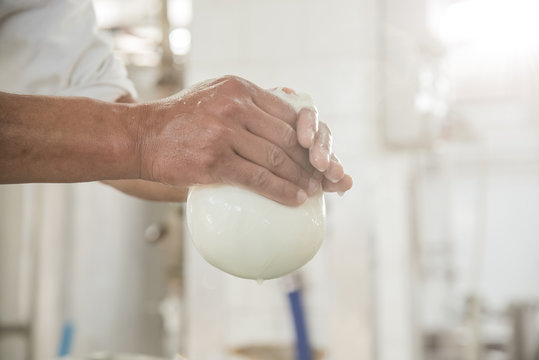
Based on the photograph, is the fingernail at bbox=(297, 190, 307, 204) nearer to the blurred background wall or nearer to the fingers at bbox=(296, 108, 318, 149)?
the fingers at bbox=(296, 108, 318, 149)

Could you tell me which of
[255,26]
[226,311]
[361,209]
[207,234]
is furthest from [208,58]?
[207,234]

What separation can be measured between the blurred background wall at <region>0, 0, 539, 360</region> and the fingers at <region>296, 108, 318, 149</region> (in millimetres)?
883

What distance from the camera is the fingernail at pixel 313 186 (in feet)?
1.93

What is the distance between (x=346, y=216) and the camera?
56.4 inches

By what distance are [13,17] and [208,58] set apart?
2.86ft

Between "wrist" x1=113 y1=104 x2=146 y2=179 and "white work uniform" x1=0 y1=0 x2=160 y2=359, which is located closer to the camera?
"wrist" x1=113 y1=104 x2=146 y2=179

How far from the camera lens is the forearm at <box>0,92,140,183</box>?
49 cm

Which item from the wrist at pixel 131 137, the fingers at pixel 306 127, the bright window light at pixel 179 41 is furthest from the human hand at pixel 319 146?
the bright window light at pixel 179 41

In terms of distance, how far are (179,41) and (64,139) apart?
1714 mm

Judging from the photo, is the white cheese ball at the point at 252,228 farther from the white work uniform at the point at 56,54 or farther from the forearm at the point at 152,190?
the white work uniform at the point at 56,54

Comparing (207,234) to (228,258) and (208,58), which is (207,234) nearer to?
(228,258)

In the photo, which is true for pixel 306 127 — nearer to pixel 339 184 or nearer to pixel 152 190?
pixel 339 184

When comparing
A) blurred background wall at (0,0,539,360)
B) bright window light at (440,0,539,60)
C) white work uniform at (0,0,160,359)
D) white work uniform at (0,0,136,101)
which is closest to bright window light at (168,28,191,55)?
blurred background wall at (0,0,539,360)

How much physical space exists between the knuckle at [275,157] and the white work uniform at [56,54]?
0.35 meters
